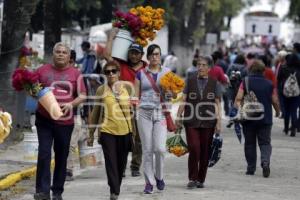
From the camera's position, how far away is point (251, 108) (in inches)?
579

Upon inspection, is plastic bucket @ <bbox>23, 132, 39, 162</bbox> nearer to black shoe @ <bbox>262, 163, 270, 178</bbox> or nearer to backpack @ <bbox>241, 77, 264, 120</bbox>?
backpack @ <bbox>241, 77, 264, 120</bbox>

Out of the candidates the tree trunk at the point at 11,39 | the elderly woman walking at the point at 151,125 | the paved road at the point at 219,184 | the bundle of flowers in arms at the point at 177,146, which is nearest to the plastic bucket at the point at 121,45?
the elderly woman walking at the point at 151,125

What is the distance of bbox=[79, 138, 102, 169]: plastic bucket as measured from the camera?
48.5 feet

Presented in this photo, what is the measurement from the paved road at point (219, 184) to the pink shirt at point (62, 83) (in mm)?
1337

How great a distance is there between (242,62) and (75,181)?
9.99m

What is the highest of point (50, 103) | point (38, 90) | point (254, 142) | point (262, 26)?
point (262, 26)

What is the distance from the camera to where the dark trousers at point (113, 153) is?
38.0 feet

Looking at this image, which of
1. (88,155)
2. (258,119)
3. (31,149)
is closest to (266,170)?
(258,119)

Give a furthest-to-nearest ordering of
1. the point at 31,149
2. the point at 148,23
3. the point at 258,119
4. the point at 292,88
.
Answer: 1. the point at 292,88
2. the point at 31,149
3. the point at 258,119
4. the point at 148,23

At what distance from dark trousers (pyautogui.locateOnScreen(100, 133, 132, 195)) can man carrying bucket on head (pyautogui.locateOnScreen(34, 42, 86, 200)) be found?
46 centimetres

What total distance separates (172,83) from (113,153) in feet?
4.18

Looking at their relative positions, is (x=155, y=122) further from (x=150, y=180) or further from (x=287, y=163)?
(x=287, y=163)

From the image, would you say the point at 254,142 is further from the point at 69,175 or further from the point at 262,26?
the point at 262,26

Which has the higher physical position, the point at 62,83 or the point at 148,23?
the point at 148,23
